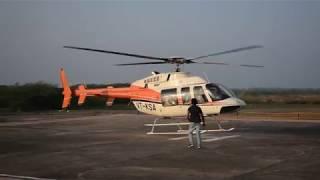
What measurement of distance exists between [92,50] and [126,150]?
17.9ft

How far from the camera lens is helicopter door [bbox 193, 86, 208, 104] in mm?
20312

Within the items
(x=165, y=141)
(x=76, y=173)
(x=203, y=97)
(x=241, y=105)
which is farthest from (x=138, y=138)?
(x=76, y=173)

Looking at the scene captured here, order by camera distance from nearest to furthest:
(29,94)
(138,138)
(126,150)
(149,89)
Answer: (126,150) < (138,138) < (149,89) < (29,94)

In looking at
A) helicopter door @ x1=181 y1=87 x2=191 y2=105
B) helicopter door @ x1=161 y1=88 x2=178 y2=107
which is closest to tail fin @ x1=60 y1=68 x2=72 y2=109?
helicopter door @ x1=161 y1=88 x2=178 y2=107

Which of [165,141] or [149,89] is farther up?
[149,89]

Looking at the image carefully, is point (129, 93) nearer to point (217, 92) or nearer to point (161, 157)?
point (217, 92)

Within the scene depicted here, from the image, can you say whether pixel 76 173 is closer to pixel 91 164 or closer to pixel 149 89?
pixel 91 164

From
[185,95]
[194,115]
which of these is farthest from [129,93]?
[194,115]

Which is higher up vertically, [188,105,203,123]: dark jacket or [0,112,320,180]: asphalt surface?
[188,105,203,123]: dark jacket

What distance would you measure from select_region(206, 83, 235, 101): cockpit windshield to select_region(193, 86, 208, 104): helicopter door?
0.90 feet

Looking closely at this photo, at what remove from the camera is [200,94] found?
→ 20391 mm

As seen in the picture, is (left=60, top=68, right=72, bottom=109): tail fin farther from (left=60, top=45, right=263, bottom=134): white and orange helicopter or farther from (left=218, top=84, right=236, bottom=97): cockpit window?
(left=218, top=84, right=236, bottom=97): cockpit window

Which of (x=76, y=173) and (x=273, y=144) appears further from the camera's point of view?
(x=273, y=144)

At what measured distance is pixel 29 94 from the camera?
2047 inches
